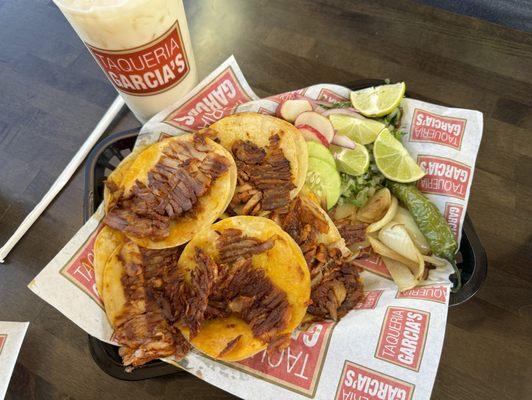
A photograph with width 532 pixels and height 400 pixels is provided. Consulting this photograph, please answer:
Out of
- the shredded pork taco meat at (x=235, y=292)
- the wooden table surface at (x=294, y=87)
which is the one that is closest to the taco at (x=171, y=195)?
the shredded pork taco meat at (x=235, y=292)

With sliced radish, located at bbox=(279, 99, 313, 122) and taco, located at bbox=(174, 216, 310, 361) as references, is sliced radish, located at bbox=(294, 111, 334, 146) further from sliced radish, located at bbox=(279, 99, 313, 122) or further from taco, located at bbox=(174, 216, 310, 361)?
taco, located at bbox=(174, 216, 310, 361)

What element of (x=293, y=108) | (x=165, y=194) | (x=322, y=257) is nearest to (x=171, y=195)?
(x=165, y=194)

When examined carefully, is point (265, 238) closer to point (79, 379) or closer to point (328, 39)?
point (79, 379)

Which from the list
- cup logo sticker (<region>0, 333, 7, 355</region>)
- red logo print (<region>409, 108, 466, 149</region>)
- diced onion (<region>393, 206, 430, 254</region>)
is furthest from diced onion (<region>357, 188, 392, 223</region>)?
cup logo sticker (<region>0, 333, 7, 355</region>)

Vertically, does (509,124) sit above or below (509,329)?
above

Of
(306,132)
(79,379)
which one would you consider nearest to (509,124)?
(306,132)

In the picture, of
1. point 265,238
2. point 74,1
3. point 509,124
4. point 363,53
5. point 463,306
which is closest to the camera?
point 74,1
